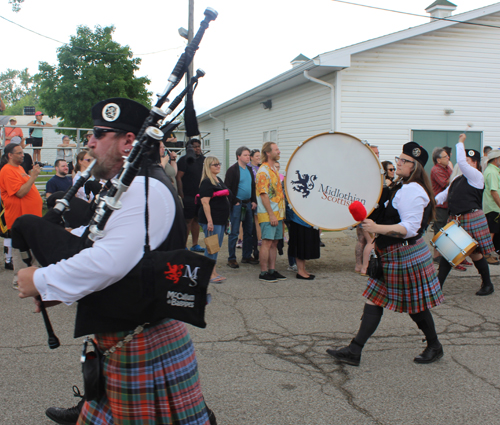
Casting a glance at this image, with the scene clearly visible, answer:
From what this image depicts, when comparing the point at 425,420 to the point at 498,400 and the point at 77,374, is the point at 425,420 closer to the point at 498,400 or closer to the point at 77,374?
the point at 498,400

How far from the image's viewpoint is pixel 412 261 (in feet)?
12.3

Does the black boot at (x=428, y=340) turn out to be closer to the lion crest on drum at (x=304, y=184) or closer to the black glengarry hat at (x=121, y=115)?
the lion crest on drum at (x=304, y=184)

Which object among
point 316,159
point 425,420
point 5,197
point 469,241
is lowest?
point 425,420

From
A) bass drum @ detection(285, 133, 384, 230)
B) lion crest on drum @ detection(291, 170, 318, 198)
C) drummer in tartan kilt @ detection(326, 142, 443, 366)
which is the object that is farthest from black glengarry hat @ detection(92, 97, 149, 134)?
lion crest on drum @ detection(291, 170, 318, 198)

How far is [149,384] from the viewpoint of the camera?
5.86 feet

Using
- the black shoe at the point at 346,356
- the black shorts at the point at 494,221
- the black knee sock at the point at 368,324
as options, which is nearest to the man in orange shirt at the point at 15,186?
the black shoe at the point at 346,356

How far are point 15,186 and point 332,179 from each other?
398 cm

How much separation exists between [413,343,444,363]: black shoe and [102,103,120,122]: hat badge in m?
3.22

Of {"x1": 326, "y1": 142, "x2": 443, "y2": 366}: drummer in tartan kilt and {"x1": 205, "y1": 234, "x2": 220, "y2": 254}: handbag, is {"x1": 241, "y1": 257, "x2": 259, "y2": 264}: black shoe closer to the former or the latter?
{"x1": 205, "y1": 234, "x2": 220, "y2": 254}: handbag

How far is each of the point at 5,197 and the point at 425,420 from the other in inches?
217

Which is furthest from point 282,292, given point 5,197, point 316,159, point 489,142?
point 489,142

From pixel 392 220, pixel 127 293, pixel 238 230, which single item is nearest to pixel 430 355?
pixel 392 220

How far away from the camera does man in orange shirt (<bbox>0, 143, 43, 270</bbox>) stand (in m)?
6.00

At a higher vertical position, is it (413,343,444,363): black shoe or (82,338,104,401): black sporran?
(82,338,104,401): black sporran
